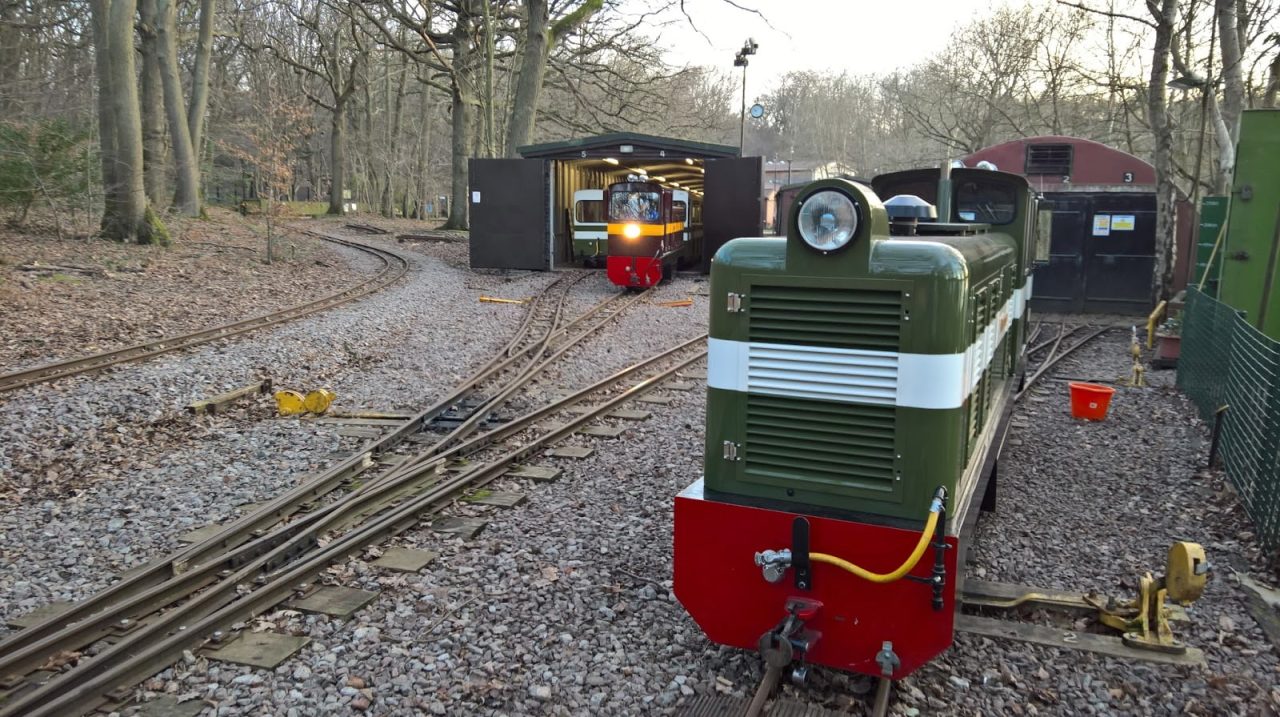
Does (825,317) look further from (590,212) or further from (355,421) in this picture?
(590,212)

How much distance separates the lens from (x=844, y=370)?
3715 millimetres

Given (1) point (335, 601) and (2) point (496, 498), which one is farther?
(2) point (496, 498)

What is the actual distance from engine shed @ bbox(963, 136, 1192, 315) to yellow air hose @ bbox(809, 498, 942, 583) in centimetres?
1575

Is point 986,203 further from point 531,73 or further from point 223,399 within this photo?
point 531,73

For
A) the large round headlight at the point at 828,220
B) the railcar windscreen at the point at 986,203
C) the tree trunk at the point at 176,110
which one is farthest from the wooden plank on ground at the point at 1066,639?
the tree trunk at the point at 176,110

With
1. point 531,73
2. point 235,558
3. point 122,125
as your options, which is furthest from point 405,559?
point 531,73

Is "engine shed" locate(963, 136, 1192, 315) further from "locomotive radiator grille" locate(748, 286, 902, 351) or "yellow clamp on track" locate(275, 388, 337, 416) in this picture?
"locomotive radiator grille" locate(748, 286, 902, 351)

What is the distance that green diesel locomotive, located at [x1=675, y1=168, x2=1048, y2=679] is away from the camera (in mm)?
3502

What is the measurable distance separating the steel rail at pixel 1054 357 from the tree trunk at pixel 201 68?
22.5m

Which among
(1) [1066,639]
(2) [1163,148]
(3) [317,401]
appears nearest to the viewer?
(1) [1066,639]

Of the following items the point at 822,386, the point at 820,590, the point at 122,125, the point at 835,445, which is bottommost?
the point at 820,590

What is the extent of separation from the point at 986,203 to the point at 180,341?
31.5 feet

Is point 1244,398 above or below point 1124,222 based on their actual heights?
below

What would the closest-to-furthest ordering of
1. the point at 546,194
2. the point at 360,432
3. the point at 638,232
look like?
the point at 360,432, the point at 638,232, the point at 546,194
